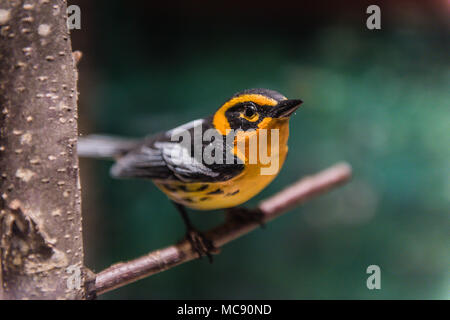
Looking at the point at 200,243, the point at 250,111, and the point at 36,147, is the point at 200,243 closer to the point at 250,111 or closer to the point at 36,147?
the point at 250,111

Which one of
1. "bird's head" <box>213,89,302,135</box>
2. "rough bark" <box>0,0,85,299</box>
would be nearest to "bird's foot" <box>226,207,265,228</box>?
"bird's head" <box>213,89,302,135</box>

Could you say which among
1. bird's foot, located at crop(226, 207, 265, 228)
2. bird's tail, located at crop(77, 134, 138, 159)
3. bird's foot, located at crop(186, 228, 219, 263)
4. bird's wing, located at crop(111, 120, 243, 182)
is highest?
bird's tail, located at crop(77, 134, 138, 159)

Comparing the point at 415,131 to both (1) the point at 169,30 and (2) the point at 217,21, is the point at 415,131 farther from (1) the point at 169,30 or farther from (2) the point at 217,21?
(1) the point at 169,30

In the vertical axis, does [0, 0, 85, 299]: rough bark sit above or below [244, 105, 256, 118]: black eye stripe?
below

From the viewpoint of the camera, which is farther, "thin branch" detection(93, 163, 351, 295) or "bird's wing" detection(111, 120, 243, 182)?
"bird's wing" detection(111, 120, 243, 182)

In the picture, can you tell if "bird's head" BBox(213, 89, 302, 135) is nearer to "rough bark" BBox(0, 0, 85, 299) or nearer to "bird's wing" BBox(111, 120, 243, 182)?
"bird's wing" BBox(111, 120, 243, 182)

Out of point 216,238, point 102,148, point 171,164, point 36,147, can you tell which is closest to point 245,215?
point 216,238

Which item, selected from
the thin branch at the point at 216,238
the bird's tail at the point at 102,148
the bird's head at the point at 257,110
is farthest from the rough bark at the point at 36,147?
the bird's tail at the point at 102,148
